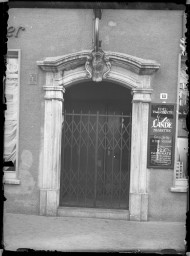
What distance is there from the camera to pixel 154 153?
640cm

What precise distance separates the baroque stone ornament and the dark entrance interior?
970 millimetres

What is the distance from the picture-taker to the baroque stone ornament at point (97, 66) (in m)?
6.19

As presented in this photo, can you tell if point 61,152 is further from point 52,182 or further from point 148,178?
point 148,178

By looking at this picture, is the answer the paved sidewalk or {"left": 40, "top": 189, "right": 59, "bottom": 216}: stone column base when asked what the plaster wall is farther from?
{"left": 40, "top": 189, "right": 59, "bottom": 216}: stone column base

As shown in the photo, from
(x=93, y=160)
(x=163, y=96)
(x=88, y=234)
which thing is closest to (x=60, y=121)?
(x=93, y=160)

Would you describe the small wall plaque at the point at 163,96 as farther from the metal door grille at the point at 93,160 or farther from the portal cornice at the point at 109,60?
the metal door grille at the point at 93,160

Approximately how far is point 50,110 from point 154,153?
2.44 metres

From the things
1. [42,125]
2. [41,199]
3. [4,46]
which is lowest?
[41,199]

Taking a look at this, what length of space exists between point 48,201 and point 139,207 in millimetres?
1962

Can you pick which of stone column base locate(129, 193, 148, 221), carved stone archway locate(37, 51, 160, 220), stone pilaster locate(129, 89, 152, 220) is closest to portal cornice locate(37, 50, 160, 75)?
carved stone archway locate(37, 51, 160, 220)

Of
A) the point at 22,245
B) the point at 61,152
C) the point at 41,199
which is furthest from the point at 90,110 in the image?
the point at 22,245

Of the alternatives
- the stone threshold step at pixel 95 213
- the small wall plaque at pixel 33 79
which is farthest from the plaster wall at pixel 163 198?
the small wall plaque at pixel 33 79

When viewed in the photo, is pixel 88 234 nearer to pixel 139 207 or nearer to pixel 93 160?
pixel 139 207

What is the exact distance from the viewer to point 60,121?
21.3 feet
